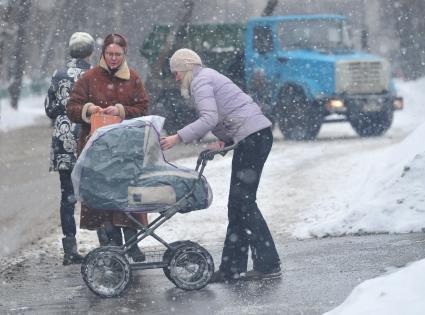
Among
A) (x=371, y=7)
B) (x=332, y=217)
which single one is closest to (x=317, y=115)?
(x=332, y=217)

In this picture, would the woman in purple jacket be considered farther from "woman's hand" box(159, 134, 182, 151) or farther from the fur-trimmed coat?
the fur-trimmed coat

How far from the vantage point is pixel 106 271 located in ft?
25.5

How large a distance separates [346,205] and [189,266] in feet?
13.1

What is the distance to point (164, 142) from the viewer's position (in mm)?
7785

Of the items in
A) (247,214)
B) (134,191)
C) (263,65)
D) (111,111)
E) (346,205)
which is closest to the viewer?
(134,191)

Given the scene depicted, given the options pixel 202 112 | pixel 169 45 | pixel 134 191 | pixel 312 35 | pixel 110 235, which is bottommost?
pixel 110 235

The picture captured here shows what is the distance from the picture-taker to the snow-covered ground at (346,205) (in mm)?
6539

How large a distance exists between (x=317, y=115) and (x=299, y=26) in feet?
5.83

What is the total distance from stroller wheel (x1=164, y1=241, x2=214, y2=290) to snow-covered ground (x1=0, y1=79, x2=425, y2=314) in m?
1.36

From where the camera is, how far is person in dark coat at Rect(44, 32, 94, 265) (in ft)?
30.7

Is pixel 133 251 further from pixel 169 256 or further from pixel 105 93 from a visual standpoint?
pixel 105 93

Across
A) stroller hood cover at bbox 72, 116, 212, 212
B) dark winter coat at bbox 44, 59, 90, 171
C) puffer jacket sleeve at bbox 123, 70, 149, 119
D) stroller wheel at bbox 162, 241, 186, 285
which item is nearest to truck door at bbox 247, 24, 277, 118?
dark winter coat at bbox 44, 59, 90, 171

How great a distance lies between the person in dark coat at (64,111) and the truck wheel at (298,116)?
13308 mm

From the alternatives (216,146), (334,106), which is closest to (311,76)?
(334,106)
